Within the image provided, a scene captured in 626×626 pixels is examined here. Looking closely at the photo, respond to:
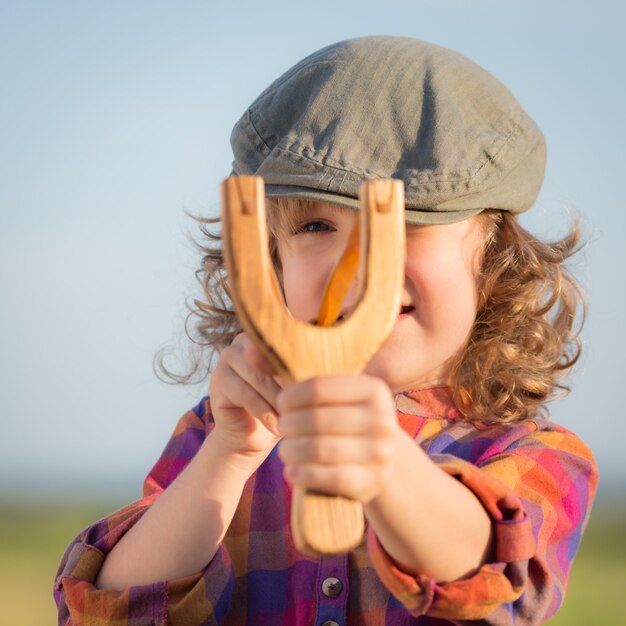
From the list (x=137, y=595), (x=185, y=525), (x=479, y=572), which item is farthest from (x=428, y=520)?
(x=137, y=595)

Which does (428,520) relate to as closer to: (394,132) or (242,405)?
(242,405)

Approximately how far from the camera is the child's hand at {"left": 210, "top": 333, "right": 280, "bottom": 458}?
1.41 meters

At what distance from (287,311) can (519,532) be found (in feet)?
2.03

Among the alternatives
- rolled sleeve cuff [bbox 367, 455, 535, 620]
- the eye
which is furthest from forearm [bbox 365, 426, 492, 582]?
the eye

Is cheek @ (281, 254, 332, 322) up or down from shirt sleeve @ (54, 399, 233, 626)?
up

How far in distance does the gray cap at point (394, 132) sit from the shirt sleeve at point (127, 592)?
706mm

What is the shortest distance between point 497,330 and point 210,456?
800mm

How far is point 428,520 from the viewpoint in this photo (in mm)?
1190

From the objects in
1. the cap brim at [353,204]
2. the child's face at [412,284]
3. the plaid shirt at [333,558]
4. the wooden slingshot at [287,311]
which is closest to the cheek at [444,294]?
the child's face at [412,284]

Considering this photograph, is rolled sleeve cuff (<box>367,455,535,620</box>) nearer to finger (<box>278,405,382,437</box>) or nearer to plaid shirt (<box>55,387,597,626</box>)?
plaid shirt (<box>55,387,597,626</box>)

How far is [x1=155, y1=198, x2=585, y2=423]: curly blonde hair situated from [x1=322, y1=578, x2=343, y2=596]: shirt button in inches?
17.9

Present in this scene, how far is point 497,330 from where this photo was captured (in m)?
2.08

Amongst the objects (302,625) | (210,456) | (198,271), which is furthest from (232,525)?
(198,271)

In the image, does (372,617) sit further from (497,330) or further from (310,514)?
(310,514)
